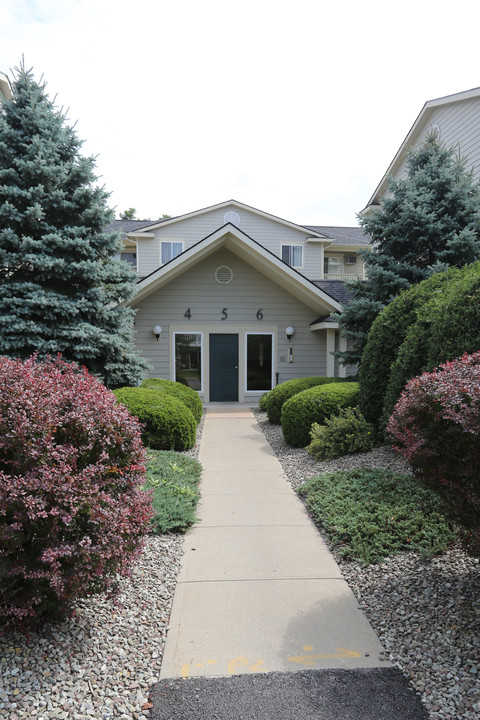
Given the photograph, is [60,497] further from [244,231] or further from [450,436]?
[244,231]

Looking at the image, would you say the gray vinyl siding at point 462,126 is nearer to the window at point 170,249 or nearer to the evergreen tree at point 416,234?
the evergreen tree at point 416,234

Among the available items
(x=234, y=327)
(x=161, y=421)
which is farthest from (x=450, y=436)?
(x=234, y=327)

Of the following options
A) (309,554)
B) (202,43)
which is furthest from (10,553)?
(202,43)

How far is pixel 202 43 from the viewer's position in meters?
7.31

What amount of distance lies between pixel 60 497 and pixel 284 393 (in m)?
8.10

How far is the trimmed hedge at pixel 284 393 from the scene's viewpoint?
10.4 meters

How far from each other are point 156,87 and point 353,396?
651 centimetres

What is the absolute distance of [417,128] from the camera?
16.5 meters

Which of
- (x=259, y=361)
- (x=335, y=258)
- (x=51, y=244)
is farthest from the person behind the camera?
(x=335, y=258)

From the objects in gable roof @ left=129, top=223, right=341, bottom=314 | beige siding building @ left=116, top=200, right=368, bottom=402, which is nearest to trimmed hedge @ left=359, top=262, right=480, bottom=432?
gable roof @ left=129, top=223, right=341, bottom=314

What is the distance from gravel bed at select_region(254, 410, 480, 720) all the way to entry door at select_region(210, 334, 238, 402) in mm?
10054

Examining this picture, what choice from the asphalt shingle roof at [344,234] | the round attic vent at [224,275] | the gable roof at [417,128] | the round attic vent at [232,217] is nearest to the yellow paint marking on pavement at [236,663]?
the round attic vent at [224,275]

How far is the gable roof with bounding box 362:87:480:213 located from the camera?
13665mm

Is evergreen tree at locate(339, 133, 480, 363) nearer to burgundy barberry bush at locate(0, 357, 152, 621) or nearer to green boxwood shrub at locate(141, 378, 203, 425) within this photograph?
green boxwood shrub at locate(141, 378, 203, 425)
